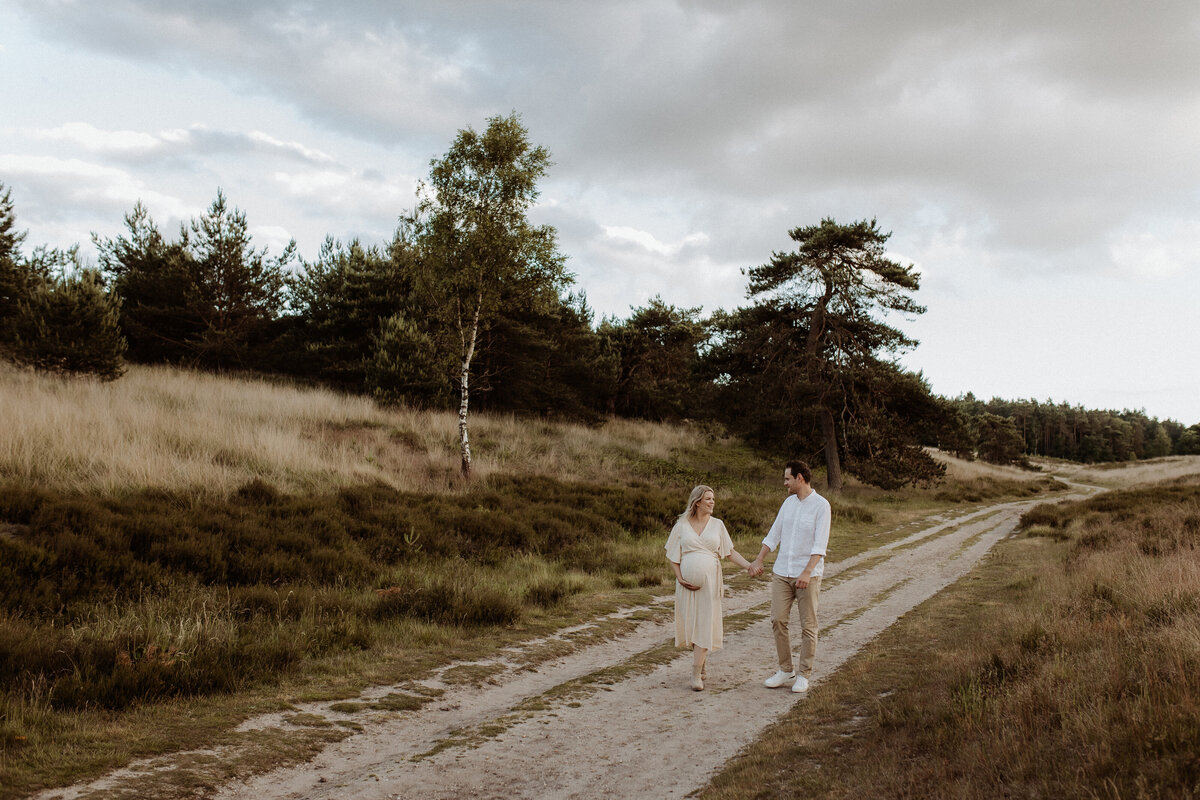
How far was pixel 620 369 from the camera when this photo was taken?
132ft

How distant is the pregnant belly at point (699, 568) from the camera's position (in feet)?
22.1

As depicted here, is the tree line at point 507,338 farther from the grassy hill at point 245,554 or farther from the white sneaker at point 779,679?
the white sneaker at point 779,679

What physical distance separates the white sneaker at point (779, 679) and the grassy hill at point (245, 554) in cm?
322

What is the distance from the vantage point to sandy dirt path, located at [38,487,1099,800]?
450cm

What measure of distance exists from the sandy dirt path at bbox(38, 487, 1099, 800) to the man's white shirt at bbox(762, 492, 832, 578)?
1.21 metres

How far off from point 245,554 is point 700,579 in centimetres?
673

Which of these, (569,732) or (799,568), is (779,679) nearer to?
(799,568)

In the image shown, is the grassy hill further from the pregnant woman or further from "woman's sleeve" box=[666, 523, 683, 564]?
Answer: "woman's sleeve" box=[666, 523, 683, 564]

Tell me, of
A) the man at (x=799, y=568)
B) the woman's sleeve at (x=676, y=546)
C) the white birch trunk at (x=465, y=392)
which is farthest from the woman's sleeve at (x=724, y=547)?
the white birch trunk at (x=465, y=392)

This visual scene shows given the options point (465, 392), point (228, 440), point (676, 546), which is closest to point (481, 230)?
point (465, 392)

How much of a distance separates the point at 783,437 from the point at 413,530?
70.9 feet

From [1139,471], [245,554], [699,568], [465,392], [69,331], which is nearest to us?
[699,568]

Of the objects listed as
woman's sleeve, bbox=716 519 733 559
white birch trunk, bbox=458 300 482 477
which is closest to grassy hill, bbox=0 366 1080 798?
white birch trunk, bbox=458 300 482 477

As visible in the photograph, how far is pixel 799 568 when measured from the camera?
695cm
